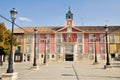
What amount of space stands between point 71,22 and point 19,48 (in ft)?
56.3

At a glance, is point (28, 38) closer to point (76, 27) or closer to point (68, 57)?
point (68, 57)

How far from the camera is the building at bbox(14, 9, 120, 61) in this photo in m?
56.3

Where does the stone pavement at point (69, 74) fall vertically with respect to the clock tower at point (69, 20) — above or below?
below

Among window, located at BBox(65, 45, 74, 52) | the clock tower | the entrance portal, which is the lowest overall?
the entrance portal

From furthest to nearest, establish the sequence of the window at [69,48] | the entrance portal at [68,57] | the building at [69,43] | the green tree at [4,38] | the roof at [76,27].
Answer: the roof at [76,27] < the window at [69,48] < the entrance portal at [68,57] < the building at [69,43] < the green tree at [4,38]

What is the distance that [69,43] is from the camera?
57.1 m

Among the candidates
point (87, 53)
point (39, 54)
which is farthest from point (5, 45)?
point (87, 53)

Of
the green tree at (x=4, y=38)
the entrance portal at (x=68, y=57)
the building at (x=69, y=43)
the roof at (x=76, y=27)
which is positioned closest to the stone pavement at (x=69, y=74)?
the green tree at (x=4, y=38)

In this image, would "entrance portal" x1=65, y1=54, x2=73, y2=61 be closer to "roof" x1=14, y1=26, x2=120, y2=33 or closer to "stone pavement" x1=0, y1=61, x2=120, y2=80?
"roof" x1=14, y1=26, x2=120, y2=33

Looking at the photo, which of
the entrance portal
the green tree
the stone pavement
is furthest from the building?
the stone pavement

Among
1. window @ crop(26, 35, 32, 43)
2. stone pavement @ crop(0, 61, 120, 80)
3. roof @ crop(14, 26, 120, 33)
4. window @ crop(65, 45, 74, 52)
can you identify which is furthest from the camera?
window @ crop(26, 35, 32, 43)

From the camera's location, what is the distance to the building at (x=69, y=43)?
2216 inches

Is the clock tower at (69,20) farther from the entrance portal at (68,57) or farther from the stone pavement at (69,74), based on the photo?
the stone pavement at (69,74)

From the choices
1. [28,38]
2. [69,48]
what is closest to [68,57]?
[69,48]
